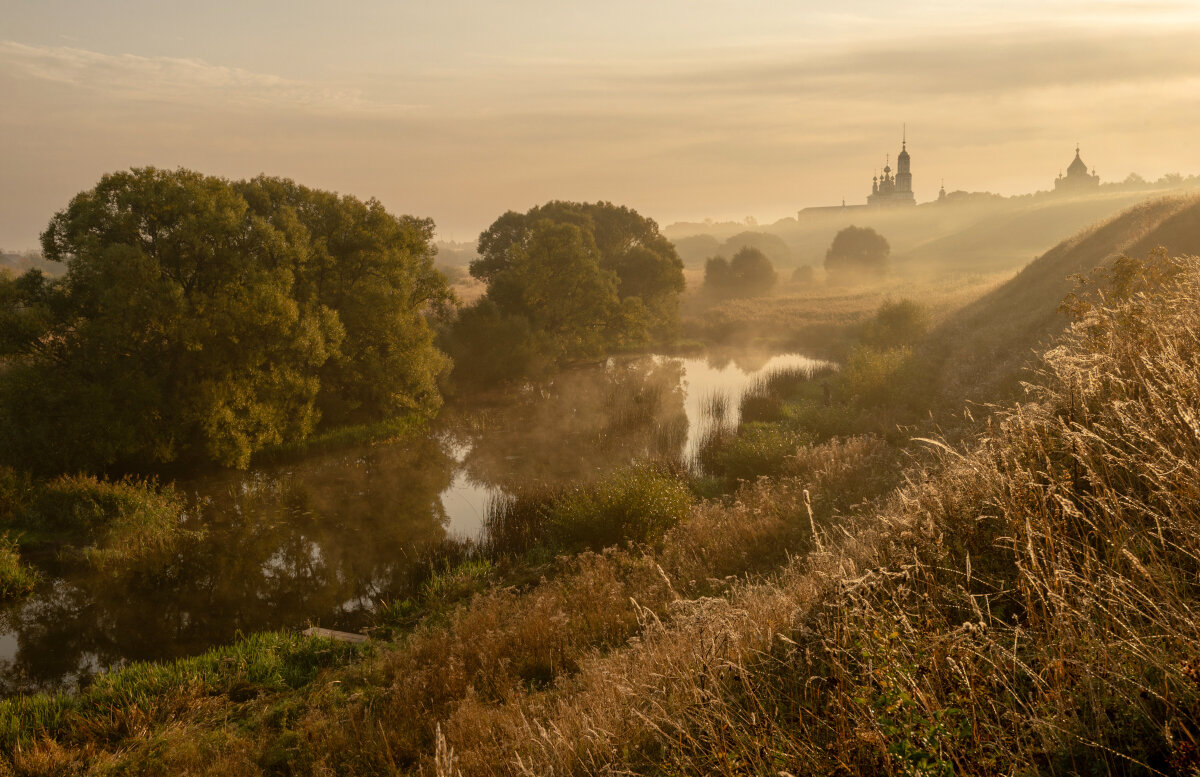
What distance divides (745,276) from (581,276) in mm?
35257

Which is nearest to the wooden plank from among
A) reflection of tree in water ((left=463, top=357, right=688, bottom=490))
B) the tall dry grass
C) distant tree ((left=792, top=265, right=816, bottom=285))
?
the tall dry grass

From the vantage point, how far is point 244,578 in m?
13.7

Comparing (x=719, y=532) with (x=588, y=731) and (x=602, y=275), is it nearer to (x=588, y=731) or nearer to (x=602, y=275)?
(x=588, y=731)

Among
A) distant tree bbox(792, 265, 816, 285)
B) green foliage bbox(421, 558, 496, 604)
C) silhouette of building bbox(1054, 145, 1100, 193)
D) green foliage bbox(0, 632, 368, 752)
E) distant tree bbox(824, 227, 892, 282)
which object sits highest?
silhouette of building bbox(1054, 145, 1100, 193)

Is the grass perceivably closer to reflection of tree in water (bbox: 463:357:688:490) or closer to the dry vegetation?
reflection of tree in water (bbox: 463:357:688:490)

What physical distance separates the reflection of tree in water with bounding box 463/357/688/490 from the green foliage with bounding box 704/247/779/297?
33.5 m

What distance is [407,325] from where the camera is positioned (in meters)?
25.6

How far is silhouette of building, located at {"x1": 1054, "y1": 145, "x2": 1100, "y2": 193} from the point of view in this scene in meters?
131

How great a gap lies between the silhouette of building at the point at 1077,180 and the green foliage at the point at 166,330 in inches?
6141

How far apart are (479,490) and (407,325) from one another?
30.9ft

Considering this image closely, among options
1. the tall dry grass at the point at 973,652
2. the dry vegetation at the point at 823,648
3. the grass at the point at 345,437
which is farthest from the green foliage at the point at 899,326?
the tall dry grass at the point at 973,652

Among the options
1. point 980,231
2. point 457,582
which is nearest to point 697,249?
point 980,231

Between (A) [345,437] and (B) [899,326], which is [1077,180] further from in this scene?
(A) [345,437]

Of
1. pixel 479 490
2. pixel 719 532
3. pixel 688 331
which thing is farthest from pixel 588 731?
pixel 688 331
